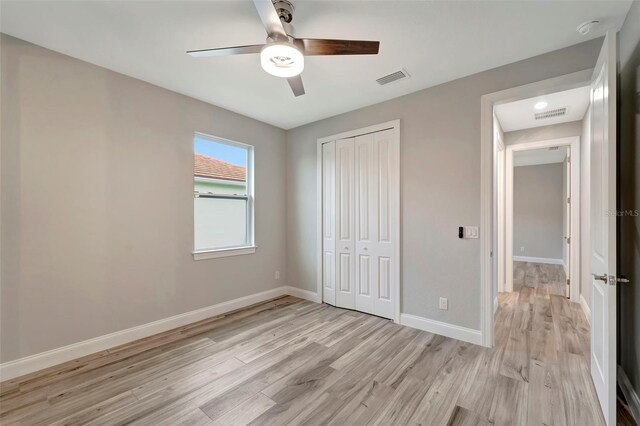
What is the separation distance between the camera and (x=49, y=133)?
7.57ft

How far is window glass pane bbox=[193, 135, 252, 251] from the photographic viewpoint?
340 cm

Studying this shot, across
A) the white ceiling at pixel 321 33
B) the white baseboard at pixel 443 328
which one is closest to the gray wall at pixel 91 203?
the white ceiling at pixel 321 33

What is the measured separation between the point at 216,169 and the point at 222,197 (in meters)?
0.39

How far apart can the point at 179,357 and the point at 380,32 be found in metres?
3.34

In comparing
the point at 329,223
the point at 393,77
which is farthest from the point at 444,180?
the point at 329,223

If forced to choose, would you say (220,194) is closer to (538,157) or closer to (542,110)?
(542,110)

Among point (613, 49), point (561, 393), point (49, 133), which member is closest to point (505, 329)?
point (561, 393)

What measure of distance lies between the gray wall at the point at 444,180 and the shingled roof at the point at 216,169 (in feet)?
6.36

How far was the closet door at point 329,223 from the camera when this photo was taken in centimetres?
388

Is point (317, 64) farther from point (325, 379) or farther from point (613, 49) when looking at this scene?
point (325, 379)

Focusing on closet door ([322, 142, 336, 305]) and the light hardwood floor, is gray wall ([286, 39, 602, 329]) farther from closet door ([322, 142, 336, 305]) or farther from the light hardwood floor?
closet door ([322, 142, 336, 305])

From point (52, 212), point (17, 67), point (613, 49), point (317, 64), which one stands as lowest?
point (52, 212)

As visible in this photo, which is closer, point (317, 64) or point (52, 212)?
point (52, 212)

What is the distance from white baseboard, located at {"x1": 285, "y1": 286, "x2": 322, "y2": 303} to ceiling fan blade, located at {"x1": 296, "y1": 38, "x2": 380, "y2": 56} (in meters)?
3.27
